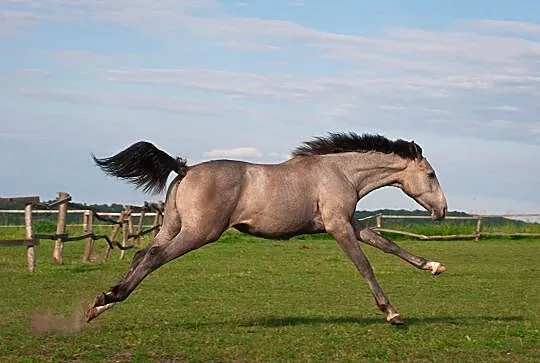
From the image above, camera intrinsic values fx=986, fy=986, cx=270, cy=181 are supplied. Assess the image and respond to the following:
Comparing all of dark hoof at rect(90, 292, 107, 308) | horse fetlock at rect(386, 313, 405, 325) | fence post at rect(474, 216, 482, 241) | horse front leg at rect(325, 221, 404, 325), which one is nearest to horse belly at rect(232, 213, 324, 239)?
horse front leg at rect(325, 221, 404, 325)

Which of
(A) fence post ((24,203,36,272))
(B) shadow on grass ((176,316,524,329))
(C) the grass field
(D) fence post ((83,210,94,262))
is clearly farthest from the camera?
(D) fence post ((83,210,94,262))

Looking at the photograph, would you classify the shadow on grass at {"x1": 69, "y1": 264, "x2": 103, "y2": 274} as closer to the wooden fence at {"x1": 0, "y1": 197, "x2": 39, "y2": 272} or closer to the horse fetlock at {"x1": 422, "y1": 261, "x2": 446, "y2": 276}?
the wooden fence at {"x1": 0, "y1": 197, "x2": 39, "y2": 272}

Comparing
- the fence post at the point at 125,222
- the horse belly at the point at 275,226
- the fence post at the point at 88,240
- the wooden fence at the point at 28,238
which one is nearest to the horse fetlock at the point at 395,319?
the horse belly at the point at 275,226

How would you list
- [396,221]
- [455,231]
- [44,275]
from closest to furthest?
[44,275] → [455,231] → [396,221]

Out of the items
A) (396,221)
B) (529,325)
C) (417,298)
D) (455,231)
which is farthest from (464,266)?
(396,221)

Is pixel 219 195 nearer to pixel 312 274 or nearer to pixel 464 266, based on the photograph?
pixel 312 274

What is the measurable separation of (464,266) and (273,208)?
15099 mm

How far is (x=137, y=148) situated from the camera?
11.2 meters

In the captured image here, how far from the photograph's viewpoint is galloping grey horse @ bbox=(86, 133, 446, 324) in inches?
423

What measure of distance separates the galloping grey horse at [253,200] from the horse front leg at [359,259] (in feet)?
0.04

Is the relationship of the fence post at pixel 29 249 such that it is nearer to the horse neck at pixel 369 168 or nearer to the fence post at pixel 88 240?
the fence post at pixel 88 240

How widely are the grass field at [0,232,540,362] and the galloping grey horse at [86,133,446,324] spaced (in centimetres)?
76

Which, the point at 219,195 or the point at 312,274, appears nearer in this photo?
the point at 219,195

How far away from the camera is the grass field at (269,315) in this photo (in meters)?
9.41
